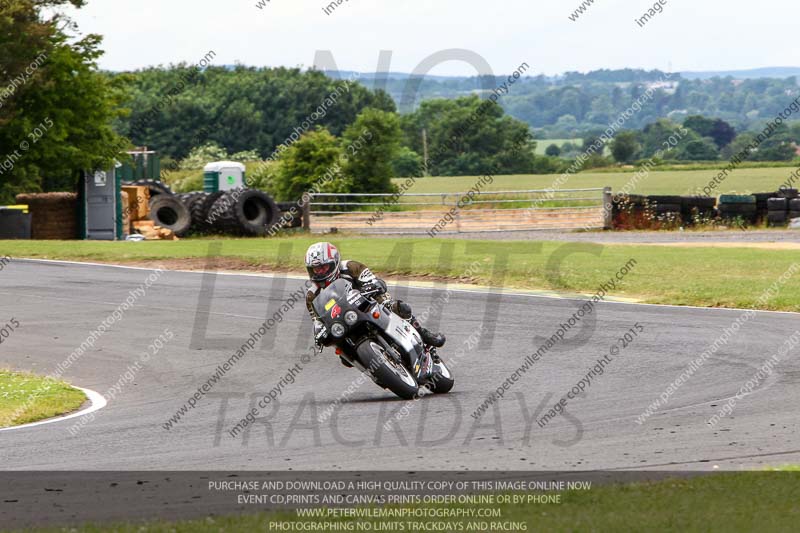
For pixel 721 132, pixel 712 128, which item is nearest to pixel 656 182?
pixel 721 132

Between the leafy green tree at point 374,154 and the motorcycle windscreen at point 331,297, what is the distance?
46228mm

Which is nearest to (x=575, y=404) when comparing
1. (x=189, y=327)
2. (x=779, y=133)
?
(x=189, y=327)

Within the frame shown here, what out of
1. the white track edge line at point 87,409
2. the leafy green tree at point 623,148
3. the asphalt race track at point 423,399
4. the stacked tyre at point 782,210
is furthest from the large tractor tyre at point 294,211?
the leafy green tree at point 623,148

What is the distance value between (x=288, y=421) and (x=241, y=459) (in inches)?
72.3

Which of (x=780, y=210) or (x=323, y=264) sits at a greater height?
(x=323, y=264)

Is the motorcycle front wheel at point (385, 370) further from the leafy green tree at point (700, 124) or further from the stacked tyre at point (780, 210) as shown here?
the leafy green tree at point (700, 124)

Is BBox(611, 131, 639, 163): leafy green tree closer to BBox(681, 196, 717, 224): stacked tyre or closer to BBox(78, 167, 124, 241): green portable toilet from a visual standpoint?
BBox(681, 196, 717, 224): stacked tyre

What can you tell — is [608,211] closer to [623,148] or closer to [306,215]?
[306,215]

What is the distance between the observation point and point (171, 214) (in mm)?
39188

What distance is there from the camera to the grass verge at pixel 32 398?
11.5 m
